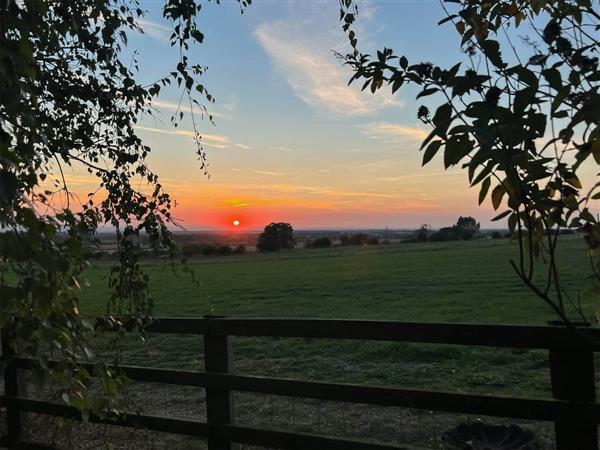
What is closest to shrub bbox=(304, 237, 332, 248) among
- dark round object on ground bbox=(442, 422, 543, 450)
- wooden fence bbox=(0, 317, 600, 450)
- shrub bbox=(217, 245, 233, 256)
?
shrub bbox=(217, 245, 233, 256)

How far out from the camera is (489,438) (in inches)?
114

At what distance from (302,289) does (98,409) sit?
81.0 feet

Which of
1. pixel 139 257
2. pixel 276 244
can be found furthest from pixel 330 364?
pixel 276 244

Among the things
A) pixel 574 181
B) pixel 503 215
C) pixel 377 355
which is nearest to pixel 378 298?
pixel 377 355

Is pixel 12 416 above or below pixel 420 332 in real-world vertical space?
below

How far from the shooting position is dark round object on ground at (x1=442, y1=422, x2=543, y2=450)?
2779 mm

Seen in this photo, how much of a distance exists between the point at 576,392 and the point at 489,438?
50 cm

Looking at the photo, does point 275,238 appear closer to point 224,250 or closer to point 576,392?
point 224,250

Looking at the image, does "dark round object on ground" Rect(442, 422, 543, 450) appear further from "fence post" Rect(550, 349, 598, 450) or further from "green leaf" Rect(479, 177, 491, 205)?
"green leaf" Rect(479, 177, 491, 205)

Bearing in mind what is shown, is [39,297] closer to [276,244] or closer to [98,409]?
[98,409]

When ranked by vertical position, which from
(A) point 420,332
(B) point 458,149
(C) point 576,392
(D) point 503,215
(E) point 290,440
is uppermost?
(B) point 458,149

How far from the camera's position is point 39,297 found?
3.48 feet

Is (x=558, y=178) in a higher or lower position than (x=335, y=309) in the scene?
higher

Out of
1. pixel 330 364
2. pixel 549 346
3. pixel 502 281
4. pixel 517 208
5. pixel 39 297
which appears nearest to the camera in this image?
pixel 39 297
